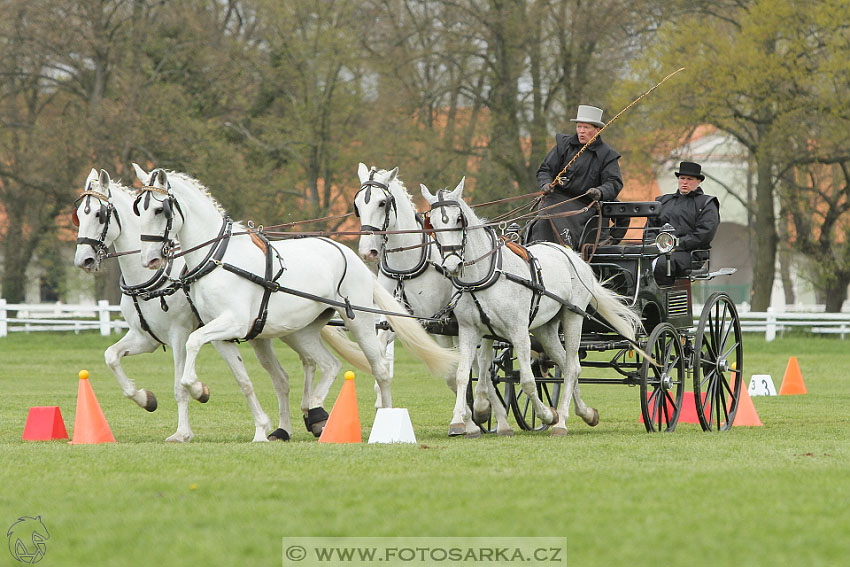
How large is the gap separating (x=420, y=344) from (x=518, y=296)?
0.95 m

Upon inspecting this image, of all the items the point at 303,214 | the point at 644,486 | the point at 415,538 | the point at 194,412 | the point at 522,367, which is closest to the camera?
the point at 415,538

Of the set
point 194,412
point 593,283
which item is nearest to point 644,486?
point 593,283

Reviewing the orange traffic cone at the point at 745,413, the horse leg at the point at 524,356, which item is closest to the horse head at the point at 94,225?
the horse leg at the point at 524,356

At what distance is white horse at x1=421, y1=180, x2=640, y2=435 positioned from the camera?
9734mm

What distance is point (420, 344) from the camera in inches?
410

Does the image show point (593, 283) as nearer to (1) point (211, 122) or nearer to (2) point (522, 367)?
(2) point (522, 367)

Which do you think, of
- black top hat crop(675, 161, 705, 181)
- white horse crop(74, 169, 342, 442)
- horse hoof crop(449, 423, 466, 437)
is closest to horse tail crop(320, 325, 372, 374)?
white horse crop(74, 169, 342, 442)

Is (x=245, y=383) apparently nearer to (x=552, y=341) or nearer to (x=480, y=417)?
(x=480, y=417)

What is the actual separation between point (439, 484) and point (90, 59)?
89.5ft

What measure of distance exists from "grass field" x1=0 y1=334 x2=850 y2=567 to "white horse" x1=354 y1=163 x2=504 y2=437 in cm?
42

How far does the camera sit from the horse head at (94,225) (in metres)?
10.1

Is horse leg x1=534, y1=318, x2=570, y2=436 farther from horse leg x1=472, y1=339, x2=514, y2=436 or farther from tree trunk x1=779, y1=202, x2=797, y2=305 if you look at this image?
tree trunk x1=779, y1=202, x2=797, y2=305

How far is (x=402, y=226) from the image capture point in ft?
33.9

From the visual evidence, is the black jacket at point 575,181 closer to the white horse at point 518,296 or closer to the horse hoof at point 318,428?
the white horse at point 518,296
